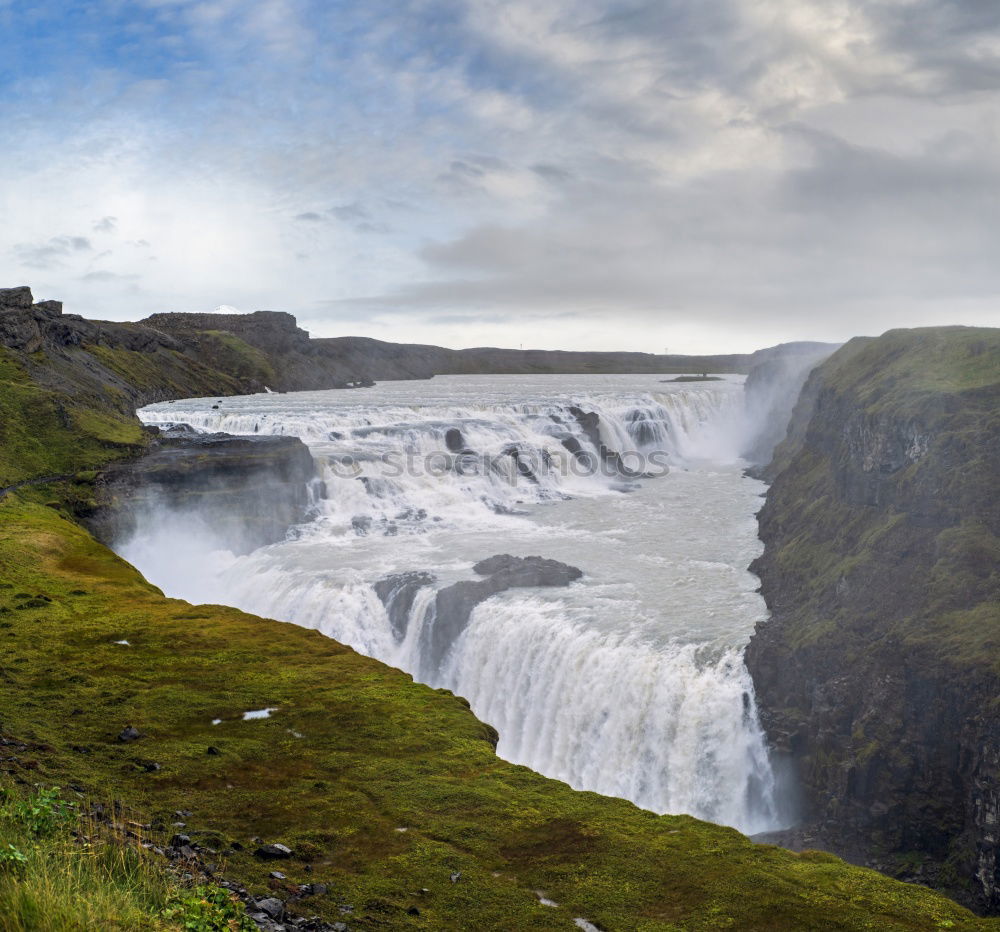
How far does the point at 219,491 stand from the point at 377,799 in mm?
40347

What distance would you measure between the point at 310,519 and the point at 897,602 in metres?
35.5

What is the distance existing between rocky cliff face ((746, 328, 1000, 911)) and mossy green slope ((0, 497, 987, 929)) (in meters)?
9.65

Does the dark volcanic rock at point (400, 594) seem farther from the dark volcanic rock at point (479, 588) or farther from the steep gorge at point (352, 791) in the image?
the steep gorge at point (352, 791)

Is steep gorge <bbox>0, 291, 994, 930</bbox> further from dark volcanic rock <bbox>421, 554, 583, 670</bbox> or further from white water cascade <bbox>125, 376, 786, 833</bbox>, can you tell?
dark volcanic rock <bbox>421, 554, 583, 670</bbox>

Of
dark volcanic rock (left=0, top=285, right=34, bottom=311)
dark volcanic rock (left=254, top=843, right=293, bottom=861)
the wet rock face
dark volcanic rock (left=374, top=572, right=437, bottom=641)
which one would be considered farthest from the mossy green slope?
dark volcanic rock (left=0, top=285, right=34, bottom=311)

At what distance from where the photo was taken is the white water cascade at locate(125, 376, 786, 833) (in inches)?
1025

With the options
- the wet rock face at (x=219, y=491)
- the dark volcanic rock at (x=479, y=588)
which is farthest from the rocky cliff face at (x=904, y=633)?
the wet rock face at (x=219, y=491)

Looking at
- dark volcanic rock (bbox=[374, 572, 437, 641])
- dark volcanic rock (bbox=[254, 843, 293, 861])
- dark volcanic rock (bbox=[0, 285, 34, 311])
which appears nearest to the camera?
dark volcanic rock (bbox=[254, 843, 293, 861])

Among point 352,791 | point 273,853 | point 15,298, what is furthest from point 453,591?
point 15,298

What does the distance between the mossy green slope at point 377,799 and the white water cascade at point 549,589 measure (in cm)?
882

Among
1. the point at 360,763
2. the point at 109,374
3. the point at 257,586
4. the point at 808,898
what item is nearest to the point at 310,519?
the point at 257,586

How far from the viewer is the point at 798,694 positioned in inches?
1019

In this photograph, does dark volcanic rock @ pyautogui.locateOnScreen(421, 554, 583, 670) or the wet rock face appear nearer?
dark volcanic rock @ pyautogui.locateOnScreen(421, 554, 583, 670)

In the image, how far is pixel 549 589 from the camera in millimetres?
35688
